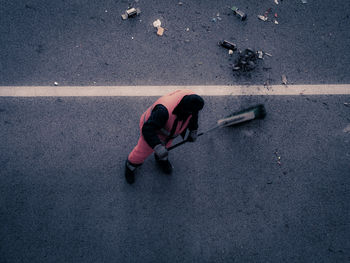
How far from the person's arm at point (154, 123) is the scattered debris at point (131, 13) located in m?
2.11

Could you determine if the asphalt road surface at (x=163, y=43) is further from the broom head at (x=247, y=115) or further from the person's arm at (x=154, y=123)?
the person's arm at (x=154, y=123)

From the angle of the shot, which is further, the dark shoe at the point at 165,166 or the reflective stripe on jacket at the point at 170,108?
the dark shoe at the point at 165,166

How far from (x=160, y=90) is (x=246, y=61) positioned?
1465 millimetres

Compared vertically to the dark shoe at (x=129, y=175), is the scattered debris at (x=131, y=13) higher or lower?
higher

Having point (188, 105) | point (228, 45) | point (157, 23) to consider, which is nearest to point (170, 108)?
point (188, 105)

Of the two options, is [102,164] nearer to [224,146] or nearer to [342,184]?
[224,146]

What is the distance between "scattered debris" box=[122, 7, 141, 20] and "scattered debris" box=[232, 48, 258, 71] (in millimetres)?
1805

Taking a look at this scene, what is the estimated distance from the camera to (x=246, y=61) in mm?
3668

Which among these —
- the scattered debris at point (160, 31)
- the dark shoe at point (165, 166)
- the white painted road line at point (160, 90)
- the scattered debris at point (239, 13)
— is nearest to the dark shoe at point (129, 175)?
the dark shoe at point (165, 166)

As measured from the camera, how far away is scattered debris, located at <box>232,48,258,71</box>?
3645 millimetres

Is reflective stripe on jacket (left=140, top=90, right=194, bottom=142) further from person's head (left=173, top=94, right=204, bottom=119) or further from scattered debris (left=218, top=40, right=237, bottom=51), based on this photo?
scattered debris (left=218, top=40, right=237, bottom=51)

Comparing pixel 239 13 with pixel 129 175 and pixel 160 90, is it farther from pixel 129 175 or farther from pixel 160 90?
pixel 129 175

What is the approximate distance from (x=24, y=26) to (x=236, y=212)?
4312 millimetres

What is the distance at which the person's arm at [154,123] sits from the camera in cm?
233
